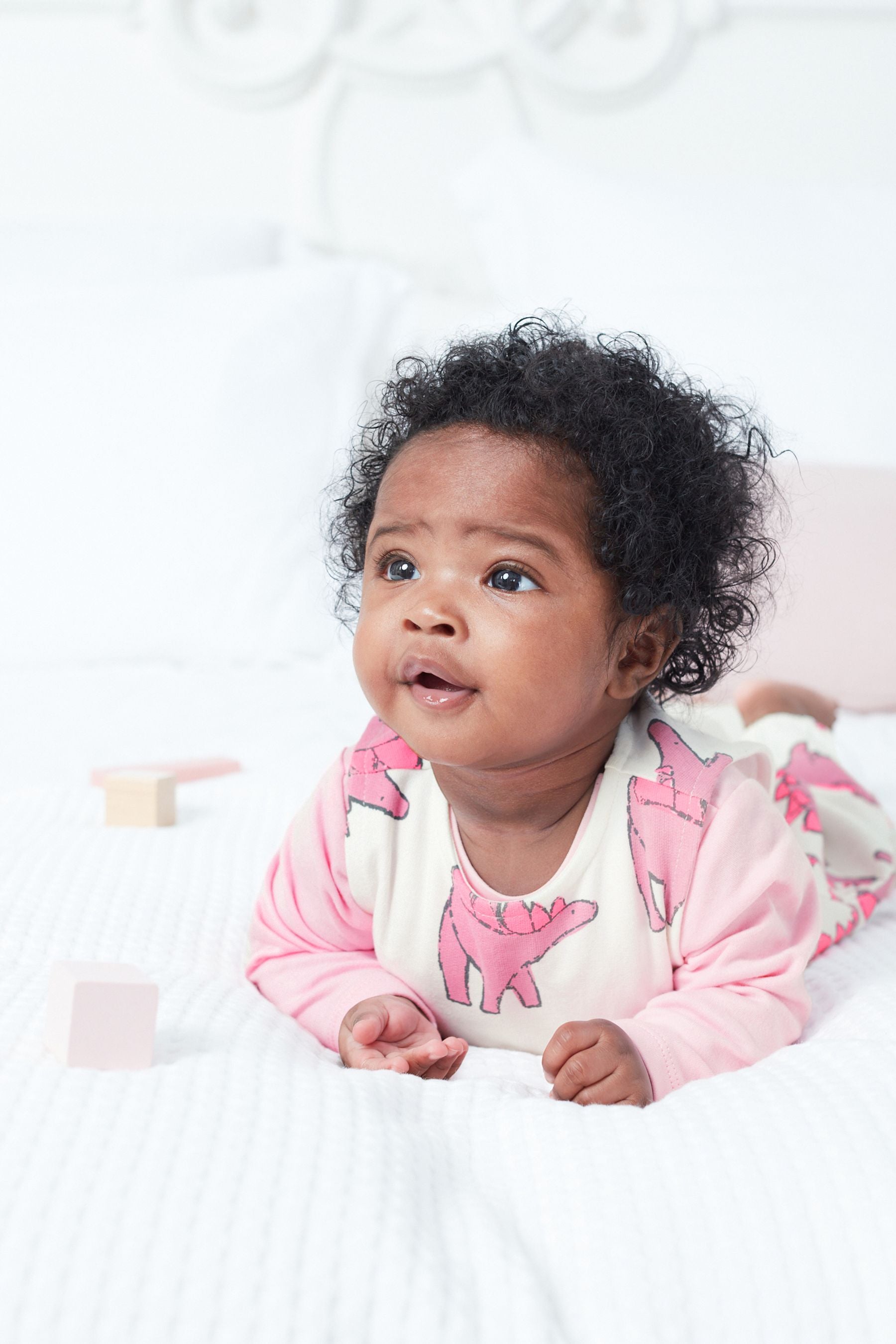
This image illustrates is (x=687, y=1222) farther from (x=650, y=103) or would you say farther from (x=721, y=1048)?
(x=650, y=103)

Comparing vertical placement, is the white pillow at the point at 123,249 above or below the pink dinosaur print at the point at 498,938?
A: above

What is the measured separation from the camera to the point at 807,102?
2137mm

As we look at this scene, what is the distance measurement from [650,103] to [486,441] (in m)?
1.71

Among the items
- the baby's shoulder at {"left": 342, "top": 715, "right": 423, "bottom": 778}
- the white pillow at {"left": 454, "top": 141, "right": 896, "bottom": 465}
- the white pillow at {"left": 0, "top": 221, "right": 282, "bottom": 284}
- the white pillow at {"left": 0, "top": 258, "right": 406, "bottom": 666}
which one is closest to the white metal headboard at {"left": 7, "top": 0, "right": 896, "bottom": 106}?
the white pillow at {"left": 454, "top": 141, "right": 896, "bottom": 465}

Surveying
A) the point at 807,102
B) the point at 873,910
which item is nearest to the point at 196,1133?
the point at 873,910

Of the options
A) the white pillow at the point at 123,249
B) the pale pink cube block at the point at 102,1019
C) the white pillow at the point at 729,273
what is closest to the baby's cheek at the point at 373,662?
the pale pink cube block at the point at 102,1019

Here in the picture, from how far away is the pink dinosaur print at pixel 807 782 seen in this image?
3.49 ft

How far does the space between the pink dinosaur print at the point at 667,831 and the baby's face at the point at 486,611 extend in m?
0.08

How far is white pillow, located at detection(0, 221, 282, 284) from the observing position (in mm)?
1865

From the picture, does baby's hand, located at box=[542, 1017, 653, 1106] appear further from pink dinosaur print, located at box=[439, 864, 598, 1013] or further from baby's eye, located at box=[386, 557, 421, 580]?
baby's eye, located at box=[386, 557, 421, 580]

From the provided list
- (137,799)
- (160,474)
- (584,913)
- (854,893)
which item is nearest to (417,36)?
(160,474)

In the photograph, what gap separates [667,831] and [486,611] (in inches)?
7.8

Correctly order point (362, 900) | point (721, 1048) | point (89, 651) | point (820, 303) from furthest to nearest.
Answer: point (820, 303), point (89, 651), point (362, 900), point (721, 1048)

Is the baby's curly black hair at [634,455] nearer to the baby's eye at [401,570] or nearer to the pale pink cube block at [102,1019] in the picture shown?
the baby's eye at [401,570]
